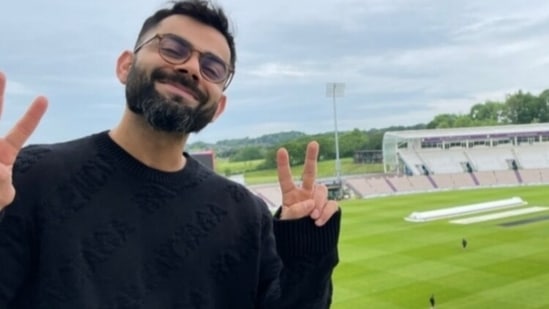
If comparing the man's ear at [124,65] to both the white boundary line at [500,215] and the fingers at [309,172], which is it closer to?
the fingers at [309,172]

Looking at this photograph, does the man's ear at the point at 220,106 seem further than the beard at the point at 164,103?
Yes

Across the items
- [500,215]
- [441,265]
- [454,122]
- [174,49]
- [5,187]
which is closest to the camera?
[5,187]

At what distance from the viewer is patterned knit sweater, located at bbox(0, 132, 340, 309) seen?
7.25ft

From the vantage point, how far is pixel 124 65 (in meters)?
2.66

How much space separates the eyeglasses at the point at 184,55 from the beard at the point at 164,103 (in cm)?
8

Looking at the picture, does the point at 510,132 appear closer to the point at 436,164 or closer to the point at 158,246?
the point at 436,164

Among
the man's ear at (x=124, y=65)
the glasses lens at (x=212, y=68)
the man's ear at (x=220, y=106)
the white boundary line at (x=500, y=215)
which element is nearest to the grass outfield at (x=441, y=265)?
the white boundary line at (x=500, y=215)

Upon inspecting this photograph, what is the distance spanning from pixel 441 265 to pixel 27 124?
18.9 m

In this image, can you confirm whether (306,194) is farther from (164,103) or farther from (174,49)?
(174,49)

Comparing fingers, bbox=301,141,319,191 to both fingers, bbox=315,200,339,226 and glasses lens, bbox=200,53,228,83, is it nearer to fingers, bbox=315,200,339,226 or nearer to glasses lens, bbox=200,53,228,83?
fingers, bbox=315,200,339,226

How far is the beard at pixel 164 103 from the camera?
95.3 inches

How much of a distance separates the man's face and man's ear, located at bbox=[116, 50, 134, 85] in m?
0.07

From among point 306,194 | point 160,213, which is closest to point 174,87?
point 160,213

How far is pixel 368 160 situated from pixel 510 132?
19.3 m
